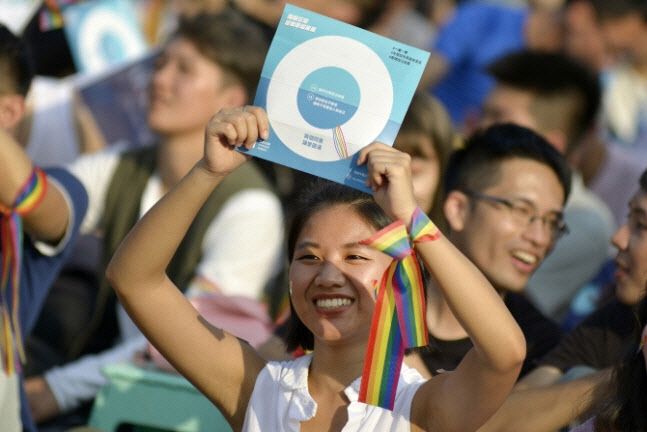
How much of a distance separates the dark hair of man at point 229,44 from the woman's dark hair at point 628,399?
2482 millimetres

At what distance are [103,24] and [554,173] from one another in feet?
8.80

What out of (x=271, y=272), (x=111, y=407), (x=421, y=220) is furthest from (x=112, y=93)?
(x=421, y=220)

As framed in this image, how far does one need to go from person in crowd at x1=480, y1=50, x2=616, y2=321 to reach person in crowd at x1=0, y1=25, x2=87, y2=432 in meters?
2.03

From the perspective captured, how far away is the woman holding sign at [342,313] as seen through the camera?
2012mm

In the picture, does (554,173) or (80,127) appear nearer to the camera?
(554,173)

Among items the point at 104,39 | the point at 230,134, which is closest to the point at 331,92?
the point at 230,134

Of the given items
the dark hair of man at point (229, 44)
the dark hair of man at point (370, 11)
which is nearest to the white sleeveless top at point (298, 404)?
the dark hair of man at point (229, 44)

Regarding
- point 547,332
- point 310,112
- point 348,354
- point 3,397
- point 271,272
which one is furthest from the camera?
point 271,272

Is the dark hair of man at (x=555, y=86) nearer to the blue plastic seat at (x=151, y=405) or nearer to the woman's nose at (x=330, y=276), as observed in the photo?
the blue plastic seat at (x=151, y=405)

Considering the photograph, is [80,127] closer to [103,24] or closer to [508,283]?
[103,24]

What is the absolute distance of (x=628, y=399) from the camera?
7.92 feet

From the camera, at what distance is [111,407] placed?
3.30m

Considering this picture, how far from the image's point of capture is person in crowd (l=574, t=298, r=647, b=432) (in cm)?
239

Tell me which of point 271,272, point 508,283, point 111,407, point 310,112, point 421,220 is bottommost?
point 111,407
